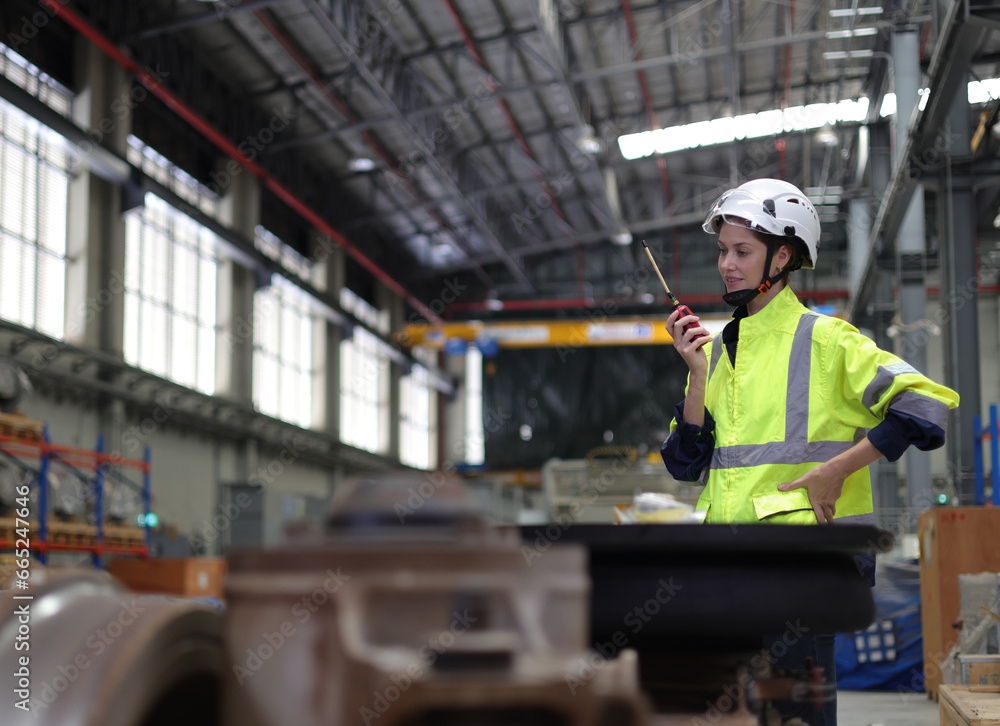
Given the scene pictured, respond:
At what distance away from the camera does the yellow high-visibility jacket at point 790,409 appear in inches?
90.2

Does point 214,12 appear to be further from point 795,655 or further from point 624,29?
point 795,655

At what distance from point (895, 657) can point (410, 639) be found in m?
8.61

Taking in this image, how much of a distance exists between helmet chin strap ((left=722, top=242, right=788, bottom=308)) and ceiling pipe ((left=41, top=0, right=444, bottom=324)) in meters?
13.7

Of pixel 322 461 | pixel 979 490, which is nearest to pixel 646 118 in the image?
pixel 322 461

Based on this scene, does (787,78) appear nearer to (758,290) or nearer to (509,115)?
(509,115)

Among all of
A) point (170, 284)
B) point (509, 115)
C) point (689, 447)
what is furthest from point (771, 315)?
point (509, 115)

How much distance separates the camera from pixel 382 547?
106 centimetres

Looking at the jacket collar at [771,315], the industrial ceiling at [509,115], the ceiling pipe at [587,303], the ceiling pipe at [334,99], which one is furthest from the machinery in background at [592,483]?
the ceiling pipe at [587,303]

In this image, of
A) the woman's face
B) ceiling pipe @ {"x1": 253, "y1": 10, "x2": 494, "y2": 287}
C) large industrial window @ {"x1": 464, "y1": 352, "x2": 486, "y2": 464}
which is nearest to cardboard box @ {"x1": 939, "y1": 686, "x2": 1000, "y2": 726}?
the woman's face

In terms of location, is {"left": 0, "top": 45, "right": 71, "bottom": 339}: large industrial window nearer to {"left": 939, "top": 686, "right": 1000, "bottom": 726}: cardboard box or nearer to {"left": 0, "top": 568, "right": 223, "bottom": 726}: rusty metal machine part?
{"left": 939, "top": 686, "right": 1000, "bottom": 726}: cardboard box

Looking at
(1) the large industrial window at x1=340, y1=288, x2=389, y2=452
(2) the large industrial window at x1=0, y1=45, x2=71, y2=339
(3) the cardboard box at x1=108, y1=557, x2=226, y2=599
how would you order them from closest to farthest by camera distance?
(3) the cardboard box at x1=108, y1=557, x2=226, y2=599
(2) the large industrial window at x1=0, y1=45, x2=71, y2=339
(1) the large industrial window at x1=340, y1=288, x2=389, y2=452

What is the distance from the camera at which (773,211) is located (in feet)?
8.23

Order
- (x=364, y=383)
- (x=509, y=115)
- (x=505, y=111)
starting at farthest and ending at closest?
(x=364, y=383), (x=509, y=115), (x=505, y=111)

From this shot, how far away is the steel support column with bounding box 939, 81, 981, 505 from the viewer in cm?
1022
